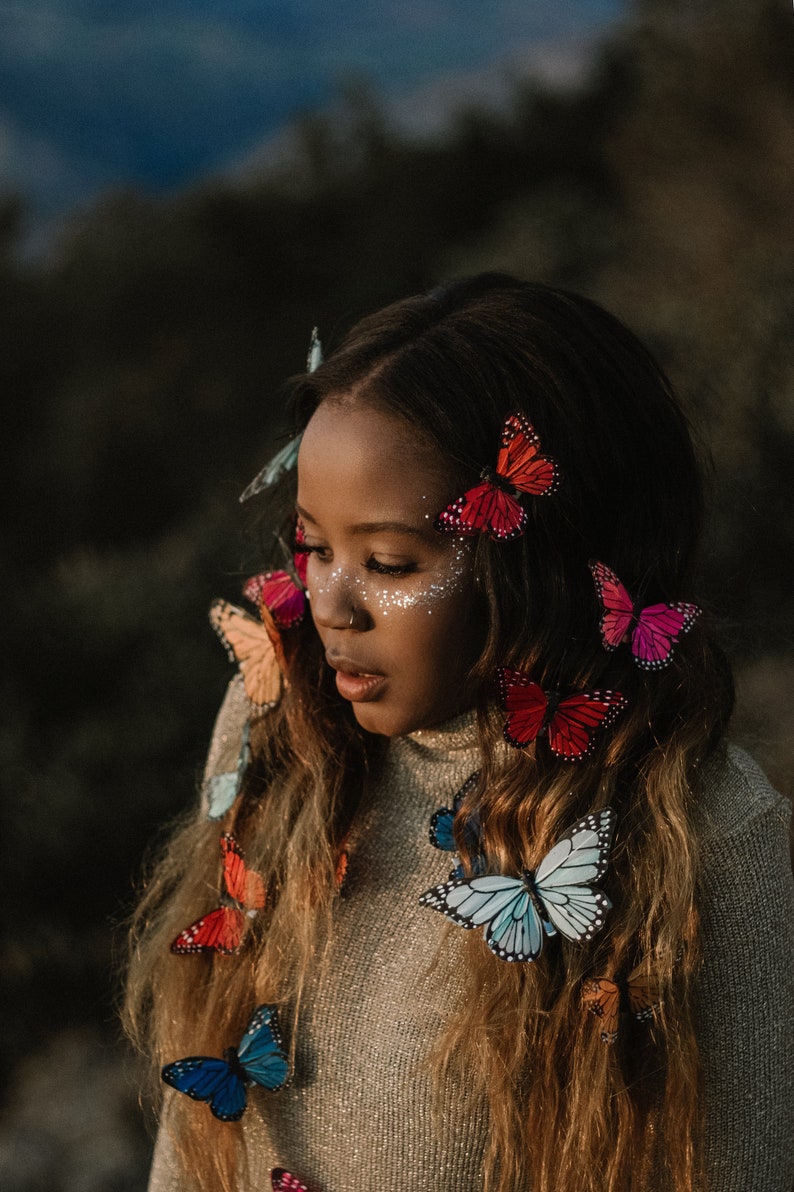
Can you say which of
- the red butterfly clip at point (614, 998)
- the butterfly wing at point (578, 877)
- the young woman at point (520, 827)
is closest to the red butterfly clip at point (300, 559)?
the young woman at point (520, 827)

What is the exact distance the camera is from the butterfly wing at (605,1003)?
4.06ft

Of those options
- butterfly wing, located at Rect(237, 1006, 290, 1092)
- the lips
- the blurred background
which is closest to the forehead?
the lips

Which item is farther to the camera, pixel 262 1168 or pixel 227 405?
pixel 227 405

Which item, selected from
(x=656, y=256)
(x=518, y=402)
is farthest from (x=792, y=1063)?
(x=656, y=256)

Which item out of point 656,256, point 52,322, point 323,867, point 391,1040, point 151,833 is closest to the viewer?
point 391,1040

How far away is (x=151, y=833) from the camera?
3678mm

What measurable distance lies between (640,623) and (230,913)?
0.65 meters

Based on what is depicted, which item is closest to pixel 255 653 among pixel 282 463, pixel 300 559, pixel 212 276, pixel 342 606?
pixel 300 559

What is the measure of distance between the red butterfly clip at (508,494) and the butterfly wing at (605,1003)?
0.48m

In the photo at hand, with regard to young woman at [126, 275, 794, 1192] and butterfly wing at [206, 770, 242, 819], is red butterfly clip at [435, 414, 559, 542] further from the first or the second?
butterfly wing at [206, 770, 242, 819]

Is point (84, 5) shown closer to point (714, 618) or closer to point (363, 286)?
point (363, 286)

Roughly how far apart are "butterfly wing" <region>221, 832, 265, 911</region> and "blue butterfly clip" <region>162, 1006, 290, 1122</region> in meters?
0.14

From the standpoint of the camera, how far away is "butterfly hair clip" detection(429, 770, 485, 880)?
136cm

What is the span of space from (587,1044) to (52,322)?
5348 millimetres
